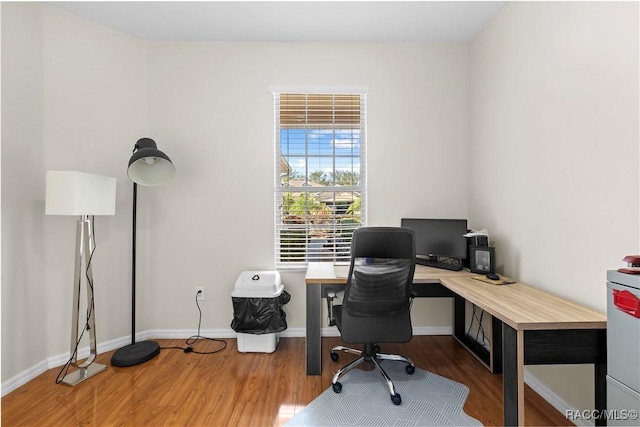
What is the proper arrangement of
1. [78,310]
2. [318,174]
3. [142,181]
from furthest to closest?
[318,174] → [142,181] → [78,310]

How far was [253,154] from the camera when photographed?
9.89ft

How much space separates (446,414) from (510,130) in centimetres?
207

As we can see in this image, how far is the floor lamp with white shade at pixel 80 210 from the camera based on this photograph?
2.08 m

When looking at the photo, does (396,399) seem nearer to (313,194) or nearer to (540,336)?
(540,336)

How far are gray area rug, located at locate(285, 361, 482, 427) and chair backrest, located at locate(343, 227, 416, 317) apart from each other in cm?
53

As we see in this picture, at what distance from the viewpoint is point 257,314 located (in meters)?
2.65

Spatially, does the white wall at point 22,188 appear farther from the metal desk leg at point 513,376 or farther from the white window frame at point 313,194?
the metal desk leg at point 513,376

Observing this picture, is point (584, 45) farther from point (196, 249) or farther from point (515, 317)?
point (196, 249)

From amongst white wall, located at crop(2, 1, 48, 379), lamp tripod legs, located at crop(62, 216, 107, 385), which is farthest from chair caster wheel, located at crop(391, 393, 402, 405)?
white wall, located at crop(2, 1, 48, 379)

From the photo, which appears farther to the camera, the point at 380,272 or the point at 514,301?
the point at 380,272

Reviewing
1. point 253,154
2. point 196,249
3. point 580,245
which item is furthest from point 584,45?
point 196,249

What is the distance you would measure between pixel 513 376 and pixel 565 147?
53.4 inches

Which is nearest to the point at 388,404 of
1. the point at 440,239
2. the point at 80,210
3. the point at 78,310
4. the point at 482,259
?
the point at 482,259

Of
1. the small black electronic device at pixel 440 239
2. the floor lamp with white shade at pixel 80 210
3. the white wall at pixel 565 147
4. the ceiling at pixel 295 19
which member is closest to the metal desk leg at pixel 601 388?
the white wall at pixel 565 147
